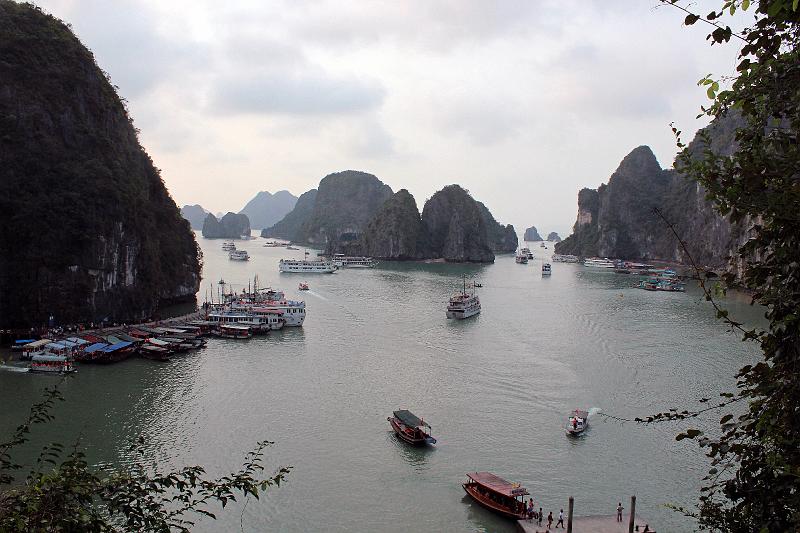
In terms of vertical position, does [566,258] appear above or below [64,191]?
below

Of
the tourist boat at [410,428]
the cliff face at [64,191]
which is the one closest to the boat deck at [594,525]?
the tourist boat at [410,428]

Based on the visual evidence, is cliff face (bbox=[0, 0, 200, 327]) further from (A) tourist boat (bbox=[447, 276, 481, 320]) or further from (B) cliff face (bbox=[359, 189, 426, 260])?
(B) cliff face (bbox=[359, 189, 426, 260])

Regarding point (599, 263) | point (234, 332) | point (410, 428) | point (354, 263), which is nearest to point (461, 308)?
point (234, 332)

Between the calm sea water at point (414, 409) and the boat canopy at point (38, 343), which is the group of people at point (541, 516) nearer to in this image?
the calm sea water at point (414, 409)

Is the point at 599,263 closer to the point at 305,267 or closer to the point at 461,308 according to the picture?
the point at 305,267

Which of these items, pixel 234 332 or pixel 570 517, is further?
pixel 234 332

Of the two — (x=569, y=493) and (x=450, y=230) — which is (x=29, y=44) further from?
(x=450, y=230)
